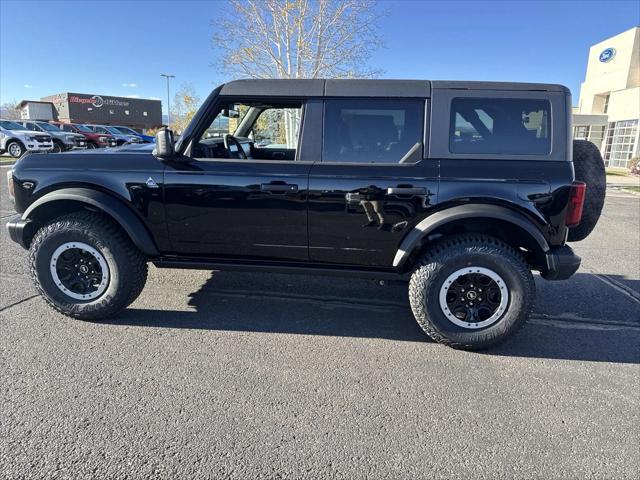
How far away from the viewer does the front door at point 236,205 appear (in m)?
3.10

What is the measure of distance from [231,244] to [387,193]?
127 centimetres

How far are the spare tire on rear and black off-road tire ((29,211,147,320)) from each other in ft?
11.5

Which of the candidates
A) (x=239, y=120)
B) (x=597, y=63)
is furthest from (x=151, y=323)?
(x=597, y=63)

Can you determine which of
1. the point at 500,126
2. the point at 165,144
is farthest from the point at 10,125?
the point at 500,126

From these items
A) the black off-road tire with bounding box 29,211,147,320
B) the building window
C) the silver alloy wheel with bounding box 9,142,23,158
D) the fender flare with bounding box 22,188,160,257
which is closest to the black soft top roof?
the fender flare with bounding box 22,188,160,257

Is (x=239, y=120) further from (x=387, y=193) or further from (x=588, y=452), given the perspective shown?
(x=588, y=452)

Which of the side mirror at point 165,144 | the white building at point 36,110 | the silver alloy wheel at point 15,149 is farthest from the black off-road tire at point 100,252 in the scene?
the white building at point 36,110

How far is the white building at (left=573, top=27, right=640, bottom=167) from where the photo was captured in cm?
2358

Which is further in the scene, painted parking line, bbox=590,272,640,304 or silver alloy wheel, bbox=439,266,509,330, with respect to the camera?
painted parking line, bbox=590,272,640,304

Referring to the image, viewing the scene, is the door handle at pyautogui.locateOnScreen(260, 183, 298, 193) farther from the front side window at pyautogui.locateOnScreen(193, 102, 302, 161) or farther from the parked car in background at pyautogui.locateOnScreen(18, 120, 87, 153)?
the parked car in background at pyautogui.locateOnScreen(18, 120, 87, 153)

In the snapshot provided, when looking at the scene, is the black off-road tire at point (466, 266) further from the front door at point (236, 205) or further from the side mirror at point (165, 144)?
the side mirror at point (165, 144)

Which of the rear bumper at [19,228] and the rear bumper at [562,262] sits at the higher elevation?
the rear bumper at [19,228]

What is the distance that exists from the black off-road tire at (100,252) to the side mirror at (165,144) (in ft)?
2.51

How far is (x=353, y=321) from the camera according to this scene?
3.62 m
